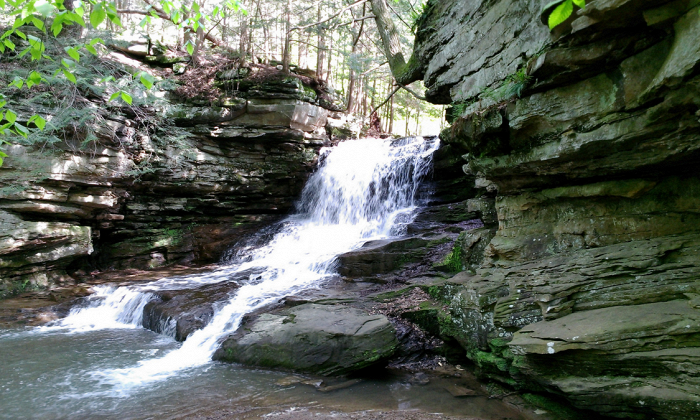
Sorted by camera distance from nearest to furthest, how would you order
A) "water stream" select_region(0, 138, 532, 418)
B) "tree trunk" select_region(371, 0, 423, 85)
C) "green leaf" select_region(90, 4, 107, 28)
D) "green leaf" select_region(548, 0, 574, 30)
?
1. "green leaf" select_region(548, 0, 574, 30)
2. "green leaf" select_region(90, 4, 107, 28)
3. "water stream" select_region(0, 138, 532, 418)
4. "tree trunk" select_region(371, 0, 423, 85)

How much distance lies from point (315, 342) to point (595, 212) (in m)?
4.12

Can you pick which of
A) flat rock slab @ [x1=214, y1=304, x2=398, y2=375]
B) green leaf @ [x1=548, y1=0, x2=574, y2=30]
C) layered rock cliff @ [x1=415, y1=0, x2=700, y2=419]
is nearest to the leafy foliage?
green leaf @ [x1=548, y1=0, x2=574, y2=30]

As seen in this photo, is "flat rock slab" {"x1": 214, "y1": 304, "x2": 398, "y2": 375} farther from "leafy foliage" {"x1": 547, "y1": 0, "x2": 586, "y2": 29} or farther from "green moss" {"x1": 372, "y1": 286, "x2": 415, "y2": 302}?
"leafy foliage" {"x1": 547, "y1": 0, "x2": 586, "y2": 29}

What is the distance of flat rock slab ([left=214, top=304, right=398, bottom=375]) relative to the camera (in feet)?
19.0

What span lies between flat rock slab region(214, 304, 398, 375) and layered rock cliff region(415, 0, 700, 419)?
1.11m

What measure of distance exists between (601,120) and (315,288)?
20.3ft

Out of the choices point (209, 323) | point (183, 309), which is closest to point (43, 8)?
point (209, 323)

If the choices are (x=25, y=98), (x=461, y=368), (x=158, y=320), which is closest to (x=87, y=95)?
(x=25, y=98)

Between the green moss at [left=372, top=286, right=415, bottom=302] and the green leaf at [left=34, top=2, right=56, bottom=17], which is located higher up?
the green leaf at [left=34, top=2, right=56, bottom=17]

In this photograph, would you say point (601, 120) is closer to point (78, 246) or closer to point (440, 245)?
point (440, 245)

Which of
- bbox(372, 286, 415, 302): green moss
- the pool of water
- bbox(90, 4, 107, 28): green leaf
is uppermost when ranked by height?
bbox(90, 4, 107, 28): green leaf

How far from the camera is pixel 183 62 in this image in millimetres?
14812

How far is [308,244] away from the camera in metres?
12.9

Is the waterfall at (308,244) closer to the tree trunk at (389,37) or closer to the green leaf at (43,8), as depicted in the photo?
the tree trunk at (389,37)
